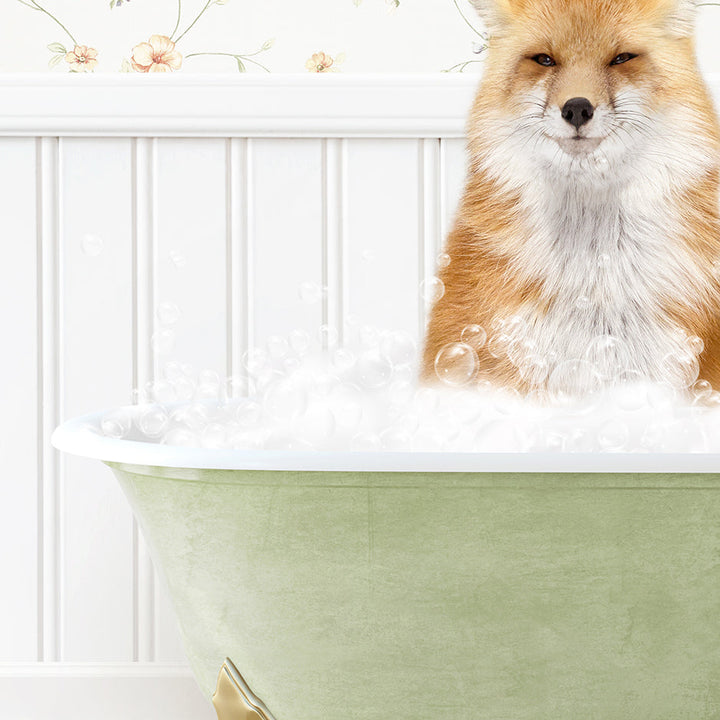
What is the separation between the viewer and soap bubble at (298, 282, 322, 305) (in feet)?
4.73

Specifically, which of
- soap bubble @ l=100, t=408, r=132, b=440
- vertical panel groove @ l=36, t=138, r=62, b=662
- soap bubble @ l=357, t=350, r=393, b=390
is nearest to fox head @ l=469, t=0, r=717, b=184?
soap bubble @ l=357, t=350, r=393, b=390

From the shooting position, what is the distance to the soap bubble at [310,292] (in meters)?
1.44

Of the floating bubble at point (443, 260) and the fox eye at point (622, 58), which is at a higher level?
the fox eye at point (622, 58)

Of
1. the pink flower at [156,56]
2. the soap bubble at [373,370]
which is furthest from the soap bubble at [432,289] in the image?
the pink flower at [156,56]

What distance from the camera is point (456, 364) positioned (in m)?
1.34

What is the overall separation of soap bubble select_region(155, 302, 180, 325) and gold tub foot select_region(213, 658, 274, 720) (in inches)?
27.2

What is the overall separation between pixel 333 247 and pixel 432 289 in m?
0.20

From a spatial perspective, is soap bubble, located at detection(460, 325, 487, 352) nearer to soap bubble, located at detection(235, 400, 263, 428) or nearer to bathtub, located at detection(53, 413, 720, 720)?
soap bubble, located at detection(235, 400, 263, 428)

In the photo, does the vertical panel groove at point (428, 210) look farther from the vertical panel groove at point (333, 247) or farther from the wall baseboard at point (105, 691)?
the wall baseboard at point (105, 691)

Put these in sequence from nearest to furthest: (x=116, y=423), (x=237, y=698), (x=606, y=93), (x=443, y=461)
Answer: (x=443, y=461), (x=237, y=698), (x=116, y=423), (x=606, y=93)

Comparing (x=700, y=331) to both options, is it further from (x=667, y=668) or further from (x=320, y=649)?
(x=320, y=649)

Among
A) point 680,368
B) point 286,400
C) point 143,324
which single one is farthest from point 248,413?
point 680,368

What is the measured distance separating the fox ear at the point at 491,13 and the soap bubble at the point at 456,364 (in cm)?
55

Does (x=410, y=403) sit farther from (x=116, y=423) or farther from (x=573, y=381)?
(x=116, y=423)
